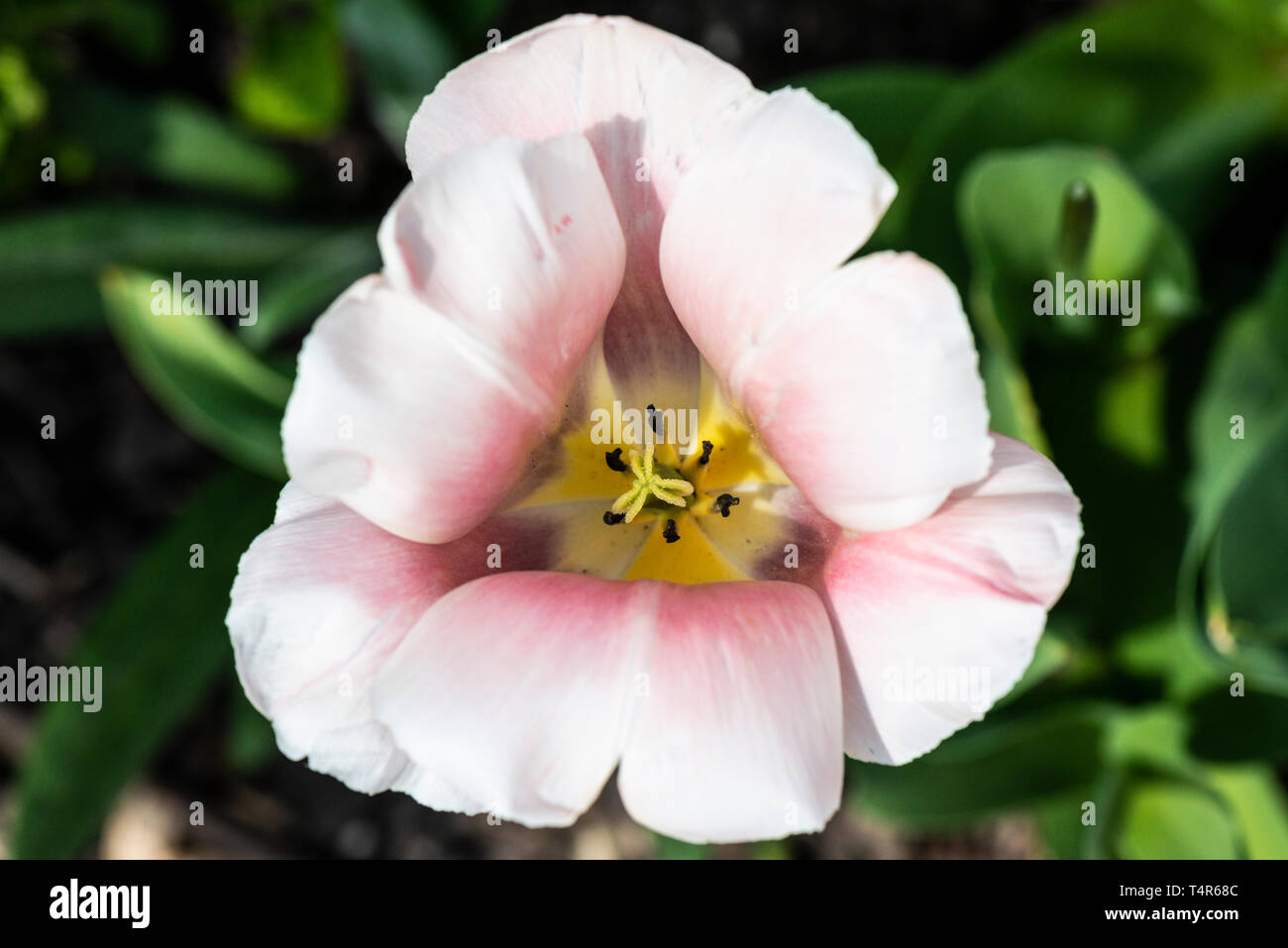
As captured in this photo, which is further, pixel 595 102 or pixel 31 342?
pixel 31 342

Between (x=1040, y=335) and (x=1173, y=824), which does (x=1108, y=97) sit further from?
(x=1173, y=824)

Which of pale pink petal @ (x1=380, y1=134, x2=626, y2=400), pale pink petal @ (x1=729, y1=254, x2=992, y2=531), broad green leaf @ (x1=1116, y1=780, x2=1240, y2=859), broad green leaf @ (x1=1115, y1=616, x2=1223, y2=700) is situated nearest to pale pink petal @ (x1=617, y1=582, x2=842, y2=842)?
pale pink petal @ (x1=729, y1=254, x2=992, y2=531)

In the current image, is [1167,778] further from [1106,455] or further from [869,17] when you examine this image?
[869,17]

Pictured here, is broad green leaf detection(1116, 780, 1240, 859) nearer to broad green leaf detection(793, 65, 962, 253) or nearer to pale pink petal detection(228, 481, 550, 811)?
broad green leaf detection(793, 65, 962, 253)

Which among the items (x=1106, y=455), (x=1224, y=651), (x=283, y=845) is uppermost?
(x=1106, y=455)

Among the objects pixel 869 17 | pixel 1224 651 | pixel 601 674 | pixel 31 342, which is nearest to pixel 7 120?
pixel 31 342

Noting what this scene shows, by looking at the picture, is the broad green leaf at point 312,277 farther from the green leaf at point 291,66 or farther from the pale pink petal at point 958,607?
the pale pink petal at point 958,607

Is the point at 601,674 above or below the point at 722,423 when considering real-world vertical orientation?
below
